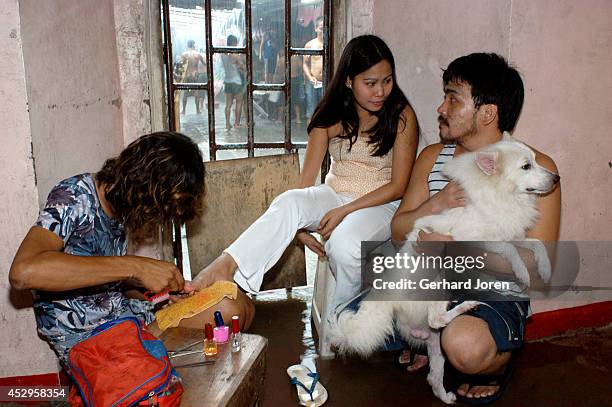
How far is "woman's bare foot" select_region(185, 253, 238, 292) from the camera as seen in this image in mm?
2467

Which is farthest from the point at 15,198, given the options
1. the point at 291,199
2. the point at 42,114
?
the point at 291,199

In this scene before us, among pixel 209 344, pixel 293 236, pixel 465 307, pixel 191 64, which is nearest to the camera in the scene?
pixel 209 344

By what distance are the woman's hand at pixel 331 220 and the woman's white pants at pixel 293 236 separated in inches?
1.2

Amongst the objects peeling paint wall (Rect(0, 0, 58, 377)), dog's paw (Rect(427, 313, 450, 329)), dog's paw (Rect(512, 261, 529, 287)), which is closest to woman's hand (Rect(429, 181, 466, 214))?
dog's paw (Rect(512, 261, 529, 287))

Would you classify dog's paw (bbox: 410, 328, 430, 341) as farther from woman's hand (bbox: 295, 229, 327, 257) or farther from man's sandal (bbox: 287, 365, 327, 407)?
woman's hand (bbox: 295, 229, 327, 257)

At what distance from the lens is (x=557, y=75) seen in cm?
288

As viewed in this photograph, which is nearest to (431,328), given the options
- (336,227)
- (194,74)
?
(336,227)

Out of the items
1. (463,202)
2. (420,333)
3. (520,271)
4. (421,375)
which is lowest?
(421,375)

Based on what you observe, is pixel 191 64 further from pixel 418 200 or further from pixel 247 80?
pixel 418 200

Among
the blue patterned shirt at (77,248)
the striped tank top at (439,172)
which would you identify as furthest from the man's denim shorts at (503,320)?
the blue patterned shirt at (77,248)

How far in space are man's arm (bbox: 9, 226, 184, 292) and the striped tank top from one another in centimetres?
135

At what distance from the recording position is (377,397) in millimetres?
2580

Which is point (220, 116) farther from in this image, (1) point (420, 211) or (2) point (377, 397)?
(2) point (377, 397)

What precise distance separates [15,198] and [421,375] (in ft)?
7.27
